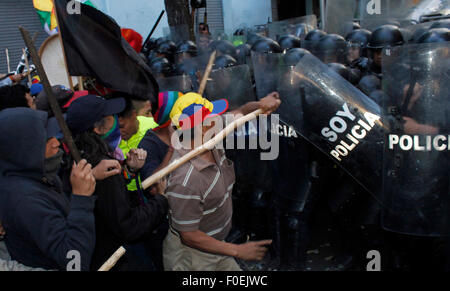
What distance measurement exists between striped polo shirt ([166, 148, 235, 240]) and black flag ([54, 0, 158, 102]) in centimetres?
107

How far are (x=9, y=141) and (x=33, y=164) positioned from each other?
0.14m

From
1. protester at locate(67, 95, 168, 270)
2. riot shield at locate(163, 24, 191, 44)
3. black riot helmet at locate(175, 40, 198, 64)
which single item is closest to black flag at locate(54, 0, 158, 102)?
protester at locate(67, 95, 168, 270)

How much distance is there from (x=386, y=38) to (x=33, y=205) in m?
6.55

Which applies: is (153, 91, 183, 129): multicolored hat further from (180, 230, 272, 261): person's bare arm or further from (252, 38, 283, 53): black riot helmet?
(252, 38, 283, 53): black riot helmet

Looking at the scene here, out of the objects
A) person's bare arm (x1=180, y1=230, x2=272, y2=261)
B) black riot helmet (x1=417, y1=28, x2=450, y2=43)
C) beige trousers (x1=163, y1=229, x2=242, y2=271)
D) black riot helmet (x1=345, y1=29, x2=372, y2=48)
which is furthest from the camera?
black riot helmet (x1=345, y1=29, x2=372, y2=48)

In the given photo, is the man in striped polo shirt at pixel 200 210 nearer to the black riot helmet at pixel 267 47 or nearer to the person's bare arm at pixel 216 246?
the person's bare arm at pixel 216 246

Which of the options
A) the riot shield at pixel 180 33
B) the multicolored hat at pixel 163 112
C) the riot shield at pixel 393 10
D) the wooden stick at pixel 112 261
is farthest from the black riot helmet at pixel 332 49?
the wooden stick at pixel 112 261

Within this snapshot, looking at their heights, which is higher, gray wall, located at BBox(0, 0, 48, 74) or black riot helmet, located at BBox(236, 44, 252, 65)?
gray wall, located at BBox(0, 0, 48, 74)

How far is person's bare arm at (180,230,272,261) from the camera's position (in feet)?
7.65

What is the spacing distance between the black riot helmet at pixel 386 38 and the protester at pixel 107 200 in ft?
18.2

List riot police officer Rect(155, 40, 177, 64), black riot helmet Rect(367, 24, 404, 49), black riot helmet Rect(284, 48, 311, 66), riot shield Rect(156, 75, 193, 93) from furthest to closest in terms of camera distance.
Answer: riot police officer Rect(155, 40, 177, 64) < black riot helmet Rect(367, 24, 404, 49) < riot shield Rect(156, 75, 193, 93) < black riot helmet Rect(284, 48, 311, 66)

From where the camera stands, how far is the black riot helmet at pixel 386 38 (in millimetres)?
6844

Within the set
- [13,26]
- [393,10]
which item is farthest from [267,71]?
[13,26]
